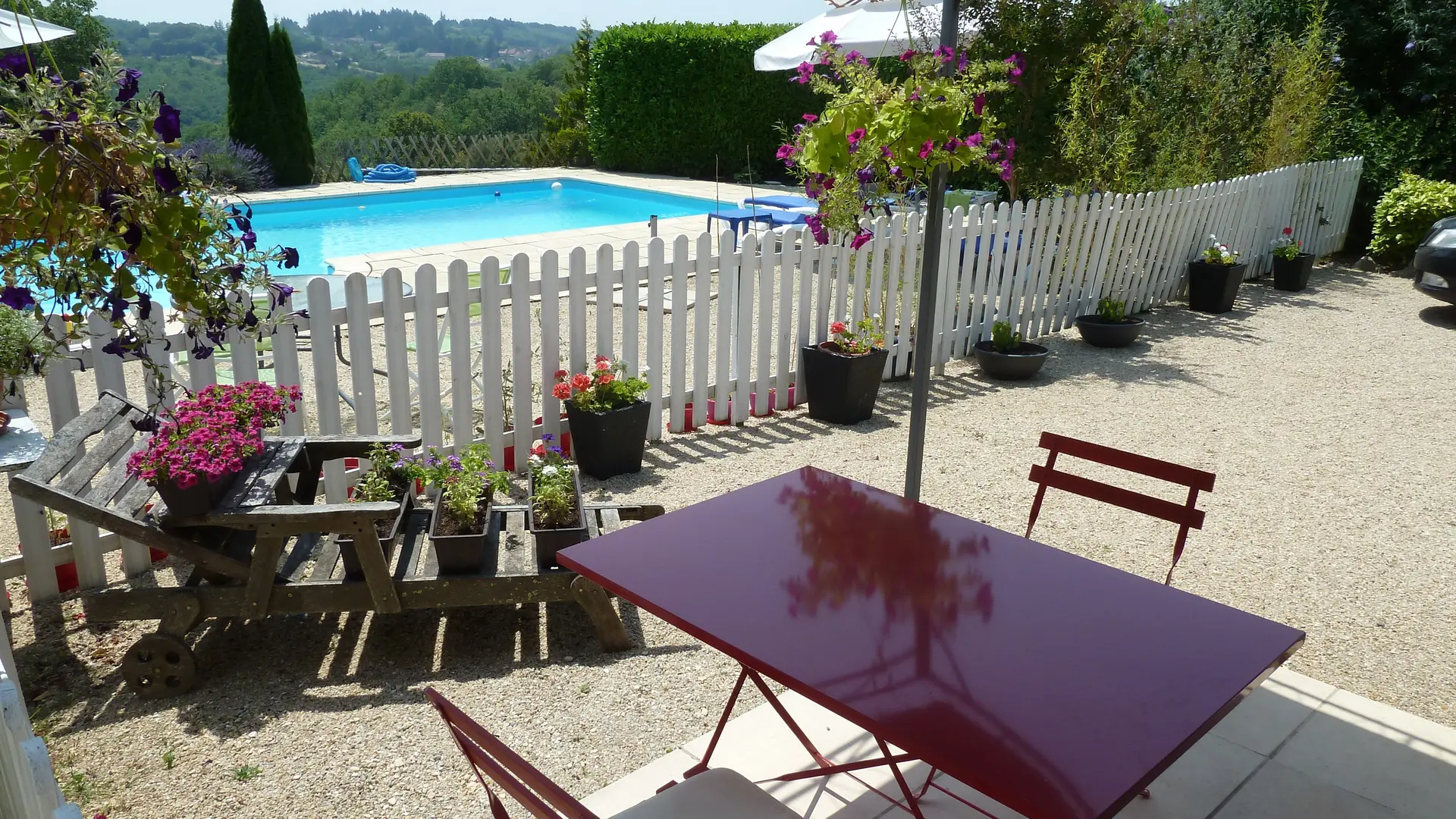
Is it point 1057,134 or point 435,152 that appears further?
point 435,152

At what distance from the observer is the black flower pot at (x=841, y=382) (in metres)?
5.86

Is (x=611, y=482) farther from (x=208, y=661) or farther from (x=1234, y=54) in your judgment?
(x=1234, y=54)

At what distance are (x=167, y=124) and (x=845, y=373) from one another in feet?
13.4

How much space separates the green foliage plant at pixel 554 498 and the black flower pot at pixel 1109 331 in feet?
17.3

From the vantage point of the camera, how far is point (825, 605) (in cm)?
207

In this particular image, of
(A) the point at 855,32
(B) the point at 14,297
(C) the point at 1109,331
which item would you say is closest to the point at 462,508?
(B) the point at 14,297

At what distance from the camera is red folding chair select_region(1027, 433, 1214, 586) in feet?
9.43

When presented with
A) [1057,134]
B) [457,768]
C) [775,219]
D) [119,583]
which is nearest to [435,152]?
[775,219]

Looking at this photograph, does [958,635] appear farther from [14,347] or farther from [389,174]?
[389,174]

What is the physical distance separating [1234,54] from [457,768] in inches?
397

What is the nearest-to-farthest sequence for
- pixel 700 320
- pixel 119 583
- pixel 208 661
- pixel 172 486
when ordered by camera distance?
1. pixel 172 486
2. pixel 208 661
3. pixel 119 583
4. pixel 700 320

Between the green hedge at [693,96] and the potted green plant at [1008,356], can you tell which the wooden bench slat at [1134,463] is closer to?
the potted green plant at [1008,356]

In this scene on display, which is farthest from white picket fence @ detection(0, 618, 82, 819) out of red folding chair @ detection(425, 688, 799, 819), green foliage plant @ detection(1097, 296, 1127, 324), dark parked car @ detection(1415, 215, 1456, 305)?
dark parked car @ detection(1415, 215, 1456, 305)

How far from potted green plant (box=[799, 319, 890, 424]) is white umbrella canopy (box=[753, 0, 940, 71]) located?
2.66m
